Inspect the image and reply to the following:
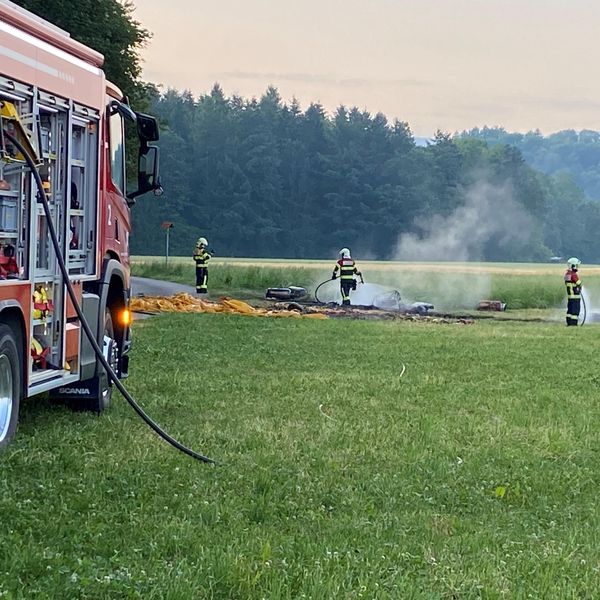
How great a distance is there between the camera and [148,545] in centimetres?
537

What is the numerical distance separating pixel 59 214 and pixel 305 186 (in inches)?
3474

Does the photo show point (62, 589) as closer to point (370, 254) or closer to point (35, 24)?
point (35, 24)

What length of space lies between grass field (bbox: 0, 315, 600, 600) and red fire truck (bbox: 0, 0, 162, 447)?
530mm

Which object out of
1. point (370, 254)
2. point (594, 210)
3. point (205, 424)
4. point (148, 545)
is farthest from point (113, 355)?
point (594, 210)

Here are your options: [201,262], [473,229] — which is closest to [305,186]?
[473,229]

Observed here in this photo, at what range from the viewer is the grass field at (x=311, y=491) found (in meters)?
4.98

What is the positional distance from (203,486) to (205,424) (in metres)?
2.41

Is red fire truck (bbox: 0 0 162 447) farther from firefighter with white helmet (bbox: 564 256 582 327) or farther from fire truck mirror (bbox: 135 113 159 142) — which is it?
firefighter with white helmet (bbox: 564 256 582 327)

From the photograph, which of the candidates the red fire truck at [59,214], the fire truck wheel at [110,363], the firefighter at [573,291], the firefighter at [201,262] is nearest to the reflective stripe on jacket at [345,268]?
the firefighter at [201,262]

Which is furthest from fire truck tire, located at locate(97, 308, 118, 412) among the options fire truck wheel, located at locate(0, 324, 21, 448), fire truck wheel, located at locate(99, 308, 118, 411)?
fire truck wheel, located at locate(0, 324, 21, 448)

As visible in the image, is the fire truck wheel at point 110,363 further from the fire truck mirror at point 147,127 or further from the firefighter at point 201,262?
the firefighter at point 201,262

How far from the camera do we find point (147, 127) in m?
10.5

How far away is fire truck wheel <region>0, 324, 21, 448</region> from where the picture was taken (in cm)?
748

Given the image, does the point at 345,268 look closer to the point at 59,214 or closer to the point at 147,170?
the point at 147,170
